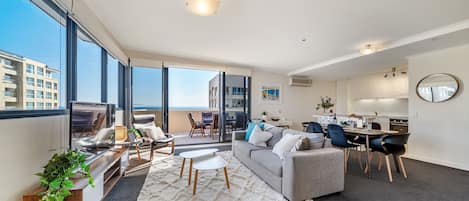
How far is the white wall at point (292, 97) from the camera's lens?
235 inches

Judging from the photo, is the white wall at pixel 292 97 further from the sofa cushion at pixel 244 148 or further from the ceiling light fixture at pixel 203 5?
the ceiling light fixture at pixel 203 5

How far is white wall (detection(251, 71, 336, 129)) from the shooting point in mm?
5965

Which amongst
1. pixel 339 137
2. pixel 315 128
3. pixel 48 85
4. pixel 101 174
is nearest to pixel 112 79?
pixel 48 85

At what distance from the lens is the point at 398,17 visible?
2531 mm

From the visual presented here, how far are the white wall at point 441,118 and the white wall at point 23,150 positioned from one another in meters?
6.15

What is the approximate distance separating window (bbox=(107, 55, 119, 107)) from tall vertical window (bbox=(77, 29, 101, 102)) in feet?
1.27

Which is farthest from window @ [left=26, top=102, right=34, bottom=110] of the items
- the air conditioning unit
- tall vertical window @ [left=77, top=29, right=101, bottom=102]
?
the air conditioning unit

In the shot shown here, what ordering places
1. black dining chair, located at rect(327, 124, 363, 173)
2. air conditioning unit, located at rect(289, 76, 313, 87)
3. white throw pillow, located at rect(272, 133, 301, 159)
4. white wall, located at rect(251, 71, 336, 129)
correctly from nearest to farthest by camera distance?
white throw pillow, located at rect(272, 133, 301, 159) → black dining chair, located at rect(327, 124, 363, 173) → white wall, located at rect(251, 71, 336, 129) → air conditioning unit, located at rect(289, 76, 313, 87)

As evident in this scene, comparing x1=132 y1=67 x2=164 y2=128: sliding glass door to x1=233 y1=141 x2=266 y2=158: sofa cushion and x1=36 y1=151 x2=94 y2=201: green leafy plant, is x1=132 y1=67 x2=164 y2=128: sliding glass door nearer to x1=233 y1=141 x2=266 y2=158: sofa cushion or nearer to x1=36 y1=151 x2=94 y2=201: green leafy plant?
x1=233 y1=141 x2=266 y2=158: sofa cushion

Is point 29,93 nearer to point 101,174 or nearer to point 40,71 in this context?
point 40,71

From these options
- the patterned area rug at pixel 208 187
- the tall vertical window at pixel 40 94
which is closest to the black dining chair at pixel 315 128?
the patterned area rug at pixel 208 187

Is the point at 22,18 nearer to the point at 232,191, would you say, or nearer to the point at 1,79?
the point at 1,79

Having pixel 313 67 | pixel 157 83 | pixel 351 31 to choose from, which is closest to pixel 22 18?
pixel 157 83

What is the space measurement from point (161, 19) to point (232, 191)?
105 inches
